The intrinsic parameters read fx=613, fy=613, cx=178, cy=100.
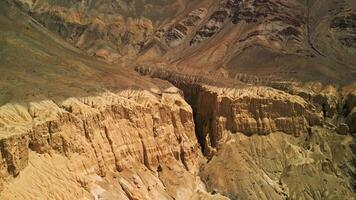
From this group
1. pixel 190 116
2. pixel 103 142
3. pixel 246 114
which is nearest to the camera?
pixel 103 142

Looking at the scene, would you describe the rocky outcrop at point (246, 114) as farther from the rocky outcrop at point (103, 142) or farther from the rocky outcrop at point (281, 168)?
the rocky outcrop at point (103, 142)

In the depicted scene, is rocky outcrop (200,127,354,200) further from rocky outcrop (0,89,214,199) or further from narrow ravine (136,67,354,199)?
rocky outcrop (0,89,214,199)

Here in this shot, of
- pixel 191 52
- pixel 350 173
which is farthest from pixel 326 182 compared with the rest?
pixel 191 52

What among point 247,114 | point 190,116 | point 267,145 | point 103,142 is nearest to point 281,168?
point 267,145

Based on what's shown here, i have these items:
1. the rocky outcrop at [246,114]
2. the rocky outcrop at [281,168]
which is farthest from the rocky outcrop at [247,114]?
the rocky outcrop at [281,168]

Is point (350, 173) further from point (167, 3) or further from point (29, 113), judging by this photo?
point (167, 3)

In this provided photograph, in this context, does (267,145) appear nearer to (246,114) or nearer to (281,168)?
(281,168)

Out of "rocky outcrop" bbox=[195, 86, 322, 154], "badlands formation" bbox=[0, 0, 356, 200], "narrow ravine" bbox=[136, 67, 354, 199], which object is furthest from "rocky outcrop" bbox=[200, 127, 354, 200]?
"rocky outcrop" bbox=[195, 86, 322, 154]
